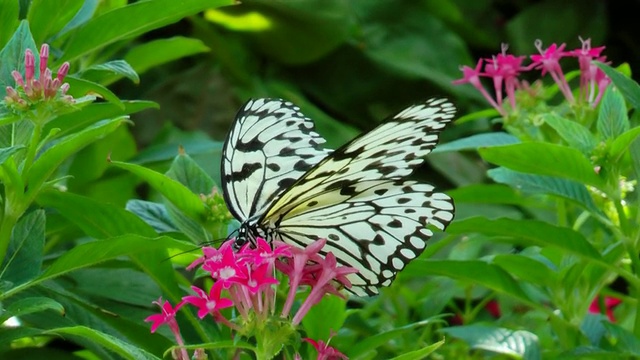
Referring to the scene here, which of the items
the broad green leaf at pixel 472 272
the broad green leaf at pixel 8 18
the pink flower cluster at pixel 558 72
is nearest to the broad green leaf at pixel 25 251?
the broad green leaf at pixel 8 18

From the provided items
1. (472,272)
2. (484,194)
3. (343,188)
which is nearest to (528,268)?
(472,272)

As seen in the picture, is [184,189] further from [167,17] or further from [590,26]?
[590,26]

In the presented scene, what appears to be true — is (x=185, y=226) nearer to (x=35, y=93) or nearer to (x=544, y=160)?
(x=35, y=93)

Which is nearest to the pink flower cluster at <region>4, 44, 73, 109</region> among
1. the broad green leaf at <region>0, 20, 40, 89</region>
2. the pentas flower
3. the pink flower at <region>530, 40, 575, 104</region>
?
the pentas flower

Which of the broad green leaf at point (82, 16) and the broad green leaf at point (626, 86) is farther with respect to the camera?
the broad green leaf at point (82, 16)

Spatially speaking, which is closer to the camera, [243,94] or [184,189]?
[184,189]

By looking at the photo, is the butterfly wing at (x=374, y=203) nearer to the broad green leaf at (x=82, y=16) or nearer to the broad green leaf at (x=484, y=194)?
the broad green leaf at (x=484, y=194)

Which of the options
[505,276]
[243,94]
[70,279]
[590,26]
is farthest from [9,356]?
[590,26]
